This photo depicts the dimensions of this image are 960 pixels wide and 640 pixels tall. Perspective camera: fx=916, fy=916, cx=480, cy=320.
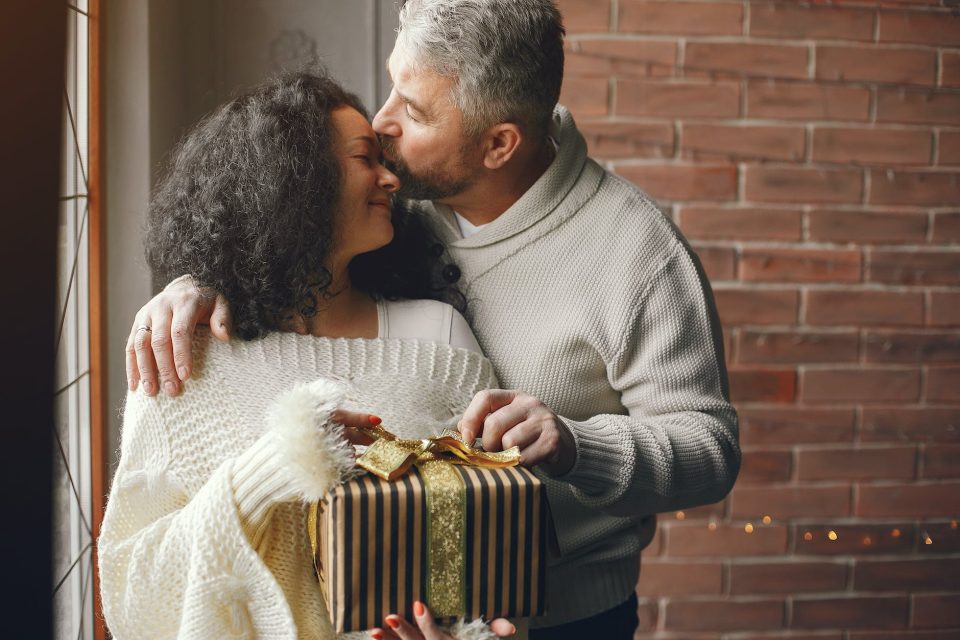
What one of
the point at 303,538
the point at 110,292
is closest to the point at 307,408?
the point at 303,538

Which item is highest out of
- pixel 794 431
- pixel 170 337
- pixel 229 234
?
pixel 229 234

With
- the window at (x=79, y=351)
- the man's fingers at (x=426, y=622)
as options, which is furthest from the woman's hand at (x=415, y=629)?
the window at (x=79, y=351)

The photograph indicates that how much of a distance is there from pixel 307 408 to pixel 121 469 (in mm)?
317

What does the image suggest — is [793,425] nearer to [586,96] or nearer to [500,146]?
[586,96]

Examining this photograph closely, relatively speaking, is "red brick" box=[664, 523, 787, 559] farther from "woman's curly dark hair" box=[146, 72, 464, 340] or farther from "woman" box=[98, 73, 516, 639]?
"woman's curly dark hair" box=[146, 72, 464, 340]

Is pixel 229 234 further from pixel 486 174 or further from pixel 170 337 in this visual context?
pixel 486 174

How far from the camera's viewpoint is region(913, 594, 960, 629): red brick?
89.8 inches

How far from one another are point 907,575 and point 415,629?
1822 mm

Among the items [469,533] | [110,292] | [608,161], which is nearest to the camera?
[469,533]

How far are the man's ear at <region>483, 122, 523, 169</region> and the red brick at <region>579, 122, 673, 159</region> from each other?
704 millimetres

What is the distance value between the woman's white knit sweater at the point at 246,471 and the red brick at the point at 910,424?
4.40 feet

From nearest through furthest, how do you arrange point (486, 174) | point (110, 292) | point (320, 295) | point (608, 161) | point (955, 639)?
point (320, 295) < point (486, 174) < point (110, 292) < point (608, 161) < point (955, 639)

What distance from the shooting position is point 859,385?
7.12 ft

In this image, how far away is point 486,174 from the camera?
4.55 ft
